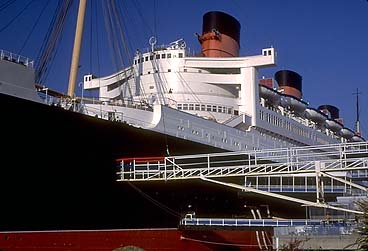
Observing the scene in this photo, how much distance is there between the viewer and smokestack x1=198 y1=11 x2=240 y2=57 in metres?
32.7

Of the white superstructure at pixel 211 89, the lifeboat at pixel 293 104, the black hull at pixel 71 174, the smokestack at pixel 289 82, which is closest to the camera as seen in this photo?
the black hull at pixel 71 174

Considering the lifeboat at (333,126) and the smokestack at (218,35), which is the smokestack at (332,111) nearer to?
the lifeboat at (333,126)

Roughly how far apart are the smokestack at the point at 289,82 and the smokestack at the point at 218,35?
37.3 feet

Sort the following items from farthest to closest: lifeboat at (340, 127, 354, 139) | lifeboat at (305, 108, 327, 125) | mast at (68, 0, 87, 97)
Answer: lifeboat at (340, 127, 354, 139) → lifeboat at (305, 108, 327, 125) → mast at (68, 0, 87, 97)

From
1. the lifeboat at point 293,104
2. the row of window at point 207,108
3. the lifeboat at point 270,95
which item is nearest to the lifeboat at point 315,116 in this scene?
the lifeboat at point 293,104

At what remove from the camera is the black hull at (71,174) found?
17.1 metres

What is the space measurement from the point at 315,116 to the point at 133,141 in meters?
25.3

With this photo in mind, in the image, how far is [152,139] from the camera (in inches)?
869

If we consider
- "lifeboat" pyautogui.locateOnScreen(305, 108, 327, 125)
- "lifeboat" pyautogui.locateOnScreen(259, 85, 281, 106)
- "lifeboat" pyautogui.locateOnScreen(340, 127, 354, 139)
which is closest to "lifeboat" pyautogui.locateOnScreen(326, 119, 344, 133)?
"lifeboat" pyautogui.locateOnScreen(340, 127, 354, 139)

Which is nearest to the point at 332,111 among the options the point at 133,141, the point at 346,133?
the point at 346,133

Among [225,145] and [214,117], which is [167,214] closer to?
[225,145]

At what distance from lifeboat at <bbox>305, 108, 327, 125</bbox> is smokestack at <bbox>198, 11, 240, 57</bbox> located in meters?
11.6

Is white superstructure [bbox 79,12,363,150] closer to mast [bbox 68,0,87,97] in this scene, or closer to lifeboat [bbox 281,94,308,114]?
lifeboat [bbox 281,94,308,114]

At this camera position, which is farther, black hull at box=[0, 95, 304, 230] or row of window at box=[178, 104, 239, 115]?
row of window at box=[178, 104, 239, 115]
